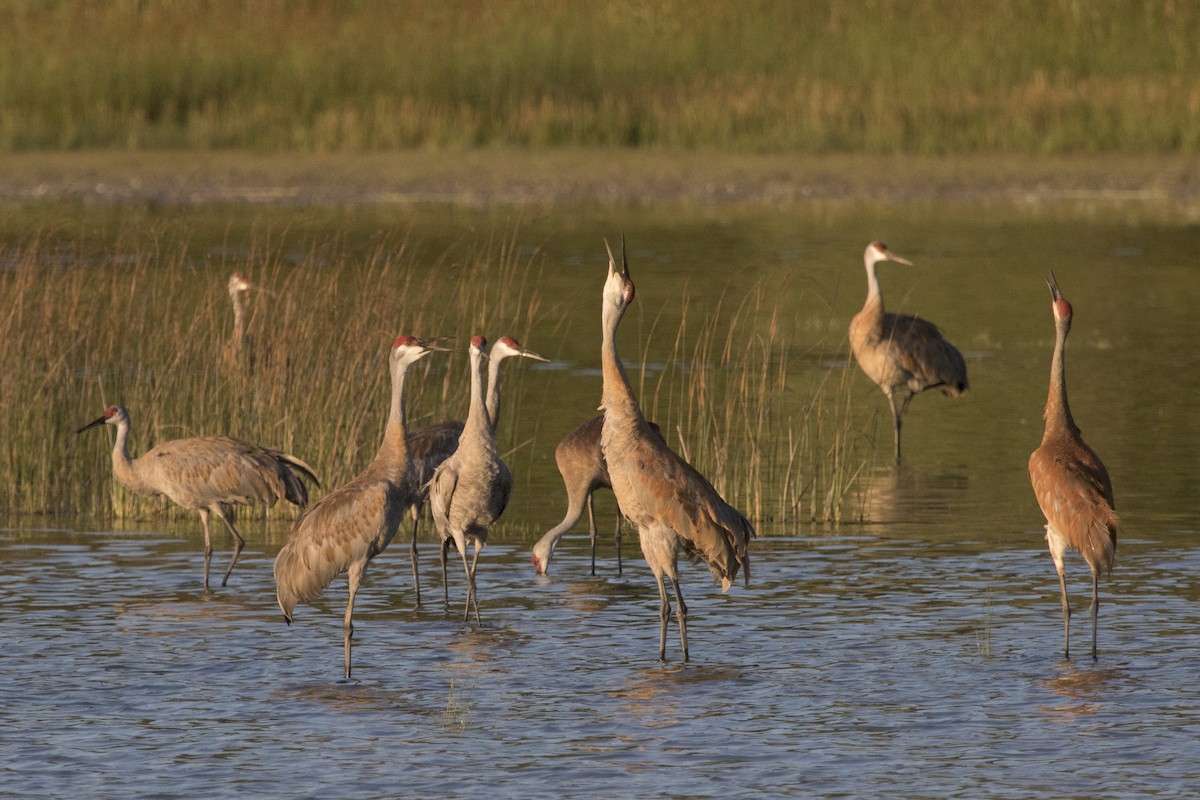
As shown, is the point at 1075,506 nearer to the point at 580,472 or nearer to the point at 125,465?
the point at 580,472

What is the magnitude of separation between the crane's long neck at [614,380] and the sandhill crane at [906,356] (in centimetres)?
650

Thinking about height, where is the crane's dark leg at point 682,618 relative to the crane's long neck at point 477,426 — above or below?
below

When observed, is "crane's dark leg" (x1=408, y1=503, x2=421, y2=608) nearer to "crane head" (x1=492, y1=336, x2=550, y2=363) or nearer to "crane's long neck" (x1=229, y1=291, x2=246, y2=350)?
"crane head" (x1=492, y1=336, x2=550, y2=363)

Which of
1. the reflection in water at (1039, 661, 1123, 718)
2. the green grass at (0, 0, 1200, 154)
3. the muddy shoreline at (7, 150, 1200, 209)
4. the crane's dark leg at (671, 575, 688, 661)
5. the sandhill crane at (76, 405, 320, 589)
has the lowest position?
the reflection in water at (1039, 661, 1123, 718)

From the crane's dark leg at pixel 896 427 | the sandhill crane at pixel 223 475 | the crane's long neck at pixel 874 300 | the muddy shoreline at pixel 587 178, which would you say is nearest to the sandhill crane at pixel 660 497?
the sandhill crane at pixel 223 475

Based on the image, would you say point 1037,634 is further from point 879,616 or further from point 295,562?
point 295,562

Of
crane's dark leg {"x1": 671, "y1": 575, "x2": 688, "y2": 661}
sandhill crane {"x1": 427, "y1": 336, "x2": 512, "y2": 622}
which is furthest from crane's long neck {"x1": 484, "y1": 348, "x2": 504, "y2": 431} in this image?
crane's dark leg {"x1": 671, "y1": 575, "x2": 688, "y2": 661}

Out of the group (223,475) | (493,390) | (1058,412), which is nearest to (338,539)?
(493,390)

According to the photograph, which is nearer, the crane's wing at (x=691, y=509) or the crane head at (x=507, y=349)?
the crane's wing at (x=691, y=509)

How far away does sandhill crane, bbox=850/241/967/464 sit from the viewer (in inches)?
634

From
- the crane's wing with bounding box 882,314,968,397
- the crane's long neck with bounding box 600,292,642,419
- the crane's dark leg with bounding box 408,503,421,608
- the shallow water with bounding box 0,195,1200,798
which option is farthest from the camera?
the crane's wing with bounding box 882,314,968,397

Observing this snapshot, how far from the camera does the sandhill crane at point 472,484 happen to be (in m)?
10.3

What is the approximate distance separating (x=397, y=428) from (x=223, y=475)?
6.10 ft

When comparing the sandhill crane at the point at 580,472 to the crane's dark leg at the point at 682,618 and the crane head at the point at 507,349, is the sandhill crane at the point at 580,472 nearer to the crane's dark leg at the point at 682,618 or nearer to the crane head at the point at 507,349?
the crane head at the point at 507,349
